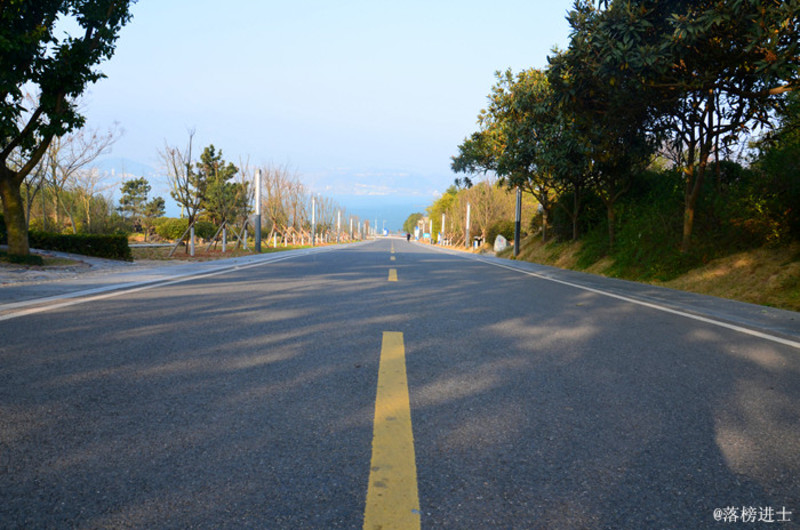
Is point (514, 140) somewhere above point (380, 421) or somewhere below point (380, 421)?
above

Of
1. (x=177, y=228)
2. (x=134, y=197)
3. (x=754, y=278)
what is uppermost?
(x=134, y=197)

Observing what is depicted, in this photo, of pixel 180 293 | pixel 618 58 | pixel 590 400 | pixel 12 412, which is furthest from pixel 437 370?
pixel 618 58

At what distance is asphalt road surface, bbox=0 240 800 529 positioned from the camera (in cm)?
193

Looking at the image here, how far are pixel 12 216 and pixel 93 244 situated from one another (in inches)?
132

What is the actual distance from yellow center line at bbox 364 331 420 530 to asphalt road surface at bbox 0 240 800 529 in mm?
19

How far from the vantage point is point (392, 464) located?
2266 mm

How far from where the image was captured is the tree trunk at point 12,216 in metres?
12.6

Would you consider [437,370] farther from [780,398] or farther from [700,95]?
[700,95]

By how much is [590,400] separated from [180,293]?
6.53m

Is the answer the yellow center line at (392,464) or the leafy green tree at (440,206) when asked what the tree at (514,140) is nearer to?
the yellow center line at (392,464)

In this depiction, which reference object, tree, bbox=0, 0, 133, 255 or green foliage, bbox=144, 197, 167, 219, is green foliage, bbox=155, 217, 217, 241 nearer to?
green foliage, bbox=144, 197, 167, 219

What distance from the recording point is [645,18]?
10219 millimetres

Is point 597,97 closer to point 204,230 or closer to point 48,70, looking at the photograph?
point 48,70

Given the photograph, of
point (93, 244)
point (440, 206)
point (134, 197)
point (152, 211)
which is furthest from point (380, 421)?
point (440, 206)
